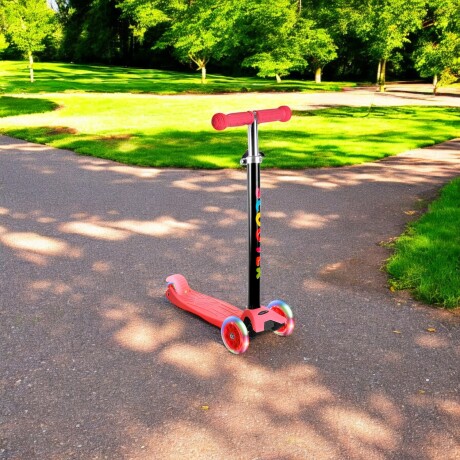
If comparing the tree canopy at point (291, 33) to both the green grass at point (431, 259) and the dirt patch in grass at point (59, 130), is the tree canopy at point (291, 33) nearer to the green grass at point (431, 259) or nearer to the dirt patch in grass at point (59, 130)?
the dirt patch in grass at point (59, 130)

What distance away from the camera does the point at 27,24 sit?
31438 mm

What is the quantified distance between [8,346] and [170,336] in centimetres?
105

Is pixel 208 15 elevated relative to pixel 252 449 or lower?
elevated

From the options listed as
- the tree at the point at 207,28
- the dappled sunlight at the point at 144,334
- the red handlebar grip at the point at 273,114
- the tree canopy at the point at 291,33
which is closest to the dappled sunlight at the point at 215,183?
the dappled sunlight at the point at 144,334

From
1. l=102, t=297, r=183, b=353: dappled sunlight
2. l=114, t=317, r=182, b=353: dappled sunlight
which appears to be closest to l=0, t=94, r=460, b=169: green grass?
l=102, t=297, r=183, b=353: dappled sunlight

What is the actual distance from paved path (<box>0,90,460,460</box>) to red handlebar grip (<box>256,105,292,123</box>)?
1457 mm

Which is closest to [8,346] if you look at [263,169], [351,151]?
[263,169]

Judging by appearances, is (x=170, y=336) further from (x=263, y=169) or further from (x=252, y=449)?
(x=263, y=169)

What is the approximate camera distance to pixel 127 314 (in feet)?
13.2

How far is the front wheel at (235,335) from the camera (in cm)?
336

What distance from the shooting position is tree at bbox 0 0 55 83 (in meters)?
30.8

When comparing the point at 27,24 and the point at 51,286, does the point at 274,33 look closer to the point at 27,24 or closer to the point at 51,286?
the point at 27,24

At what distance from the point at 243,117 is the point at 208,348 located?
4.91ft

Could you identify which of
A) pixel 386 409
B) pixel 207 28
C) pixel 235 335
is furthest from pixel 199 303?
pixel 207 28
